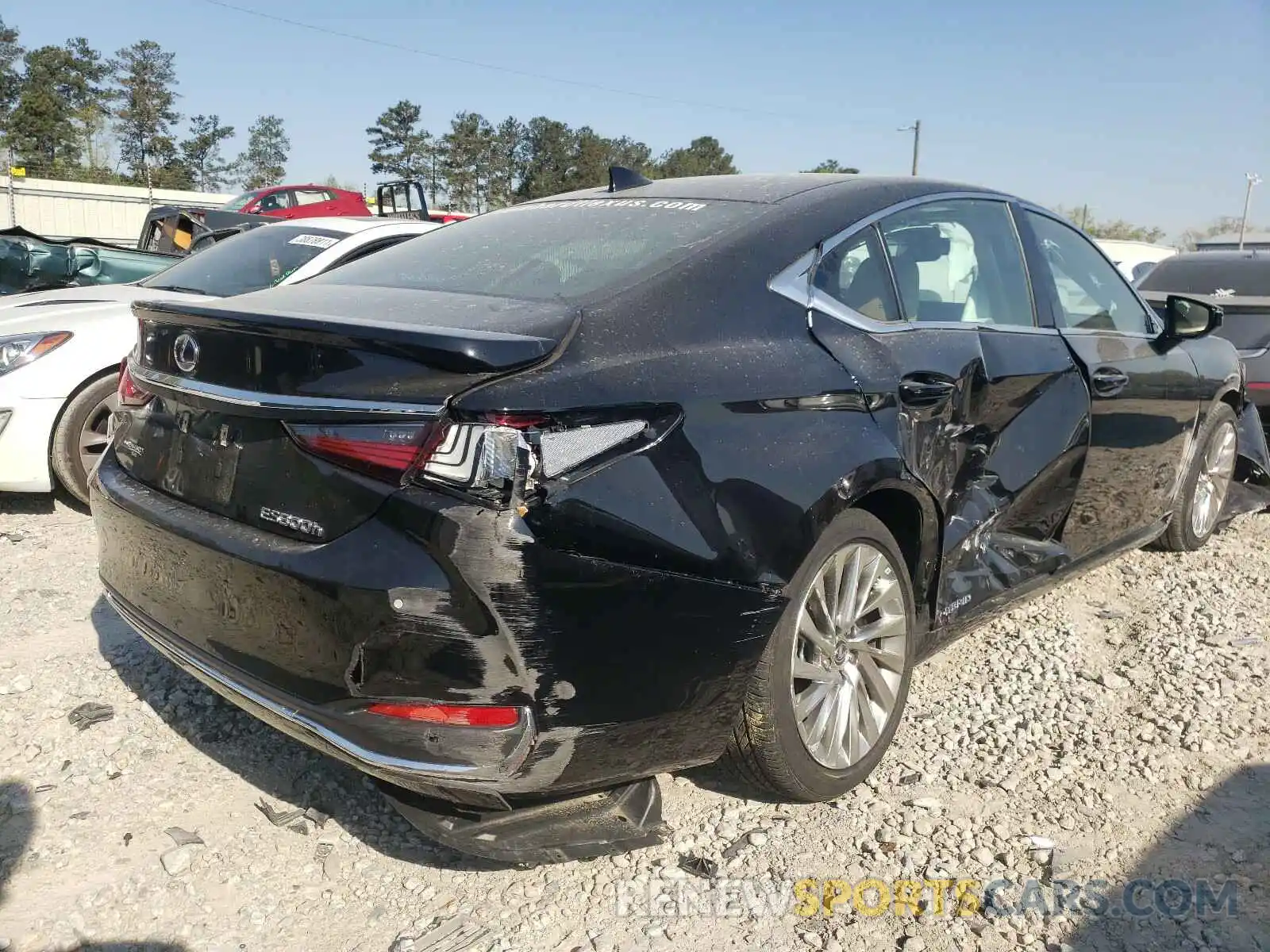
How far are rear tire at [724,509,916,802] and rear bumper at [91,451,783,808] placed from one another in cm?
12

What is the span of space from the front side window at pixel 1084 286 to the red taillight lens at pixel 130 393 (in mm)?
2843

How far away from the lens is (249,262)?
5941 mm

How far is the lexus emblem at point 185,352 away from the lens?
2.37 meters

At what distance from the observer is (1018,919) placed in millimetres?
2338

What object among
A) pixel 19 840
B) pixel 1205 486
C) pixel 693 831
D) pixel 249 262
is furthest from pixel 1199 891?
pixel 249 262

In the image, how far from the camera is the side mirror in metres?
4.16

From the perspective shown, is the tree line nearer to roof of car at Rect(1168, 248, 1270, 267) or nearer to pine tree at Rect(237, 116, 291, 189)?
pine tree at Rect(237, 116, 291, 189)

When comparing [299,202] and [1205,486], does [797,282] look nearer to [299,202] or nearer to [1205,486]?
[1205,486]

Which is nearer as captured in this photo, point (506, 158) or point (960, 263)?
point (960, 263)

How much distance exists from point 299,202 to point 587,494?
21.1 m

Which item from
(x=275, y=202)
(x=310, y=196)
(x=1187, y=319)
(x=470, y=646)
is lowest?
(x=470, y=646)

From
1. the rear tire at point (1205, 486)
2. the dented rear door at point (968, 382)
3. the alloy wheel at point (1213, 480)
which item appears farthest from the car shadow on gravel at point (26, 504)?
the alloy wheel at point (1213, 480)

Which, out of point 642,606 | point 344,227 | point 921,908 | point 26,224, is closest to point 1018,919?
point 921,908

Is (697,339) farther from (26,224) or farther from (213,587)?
(26,224)
